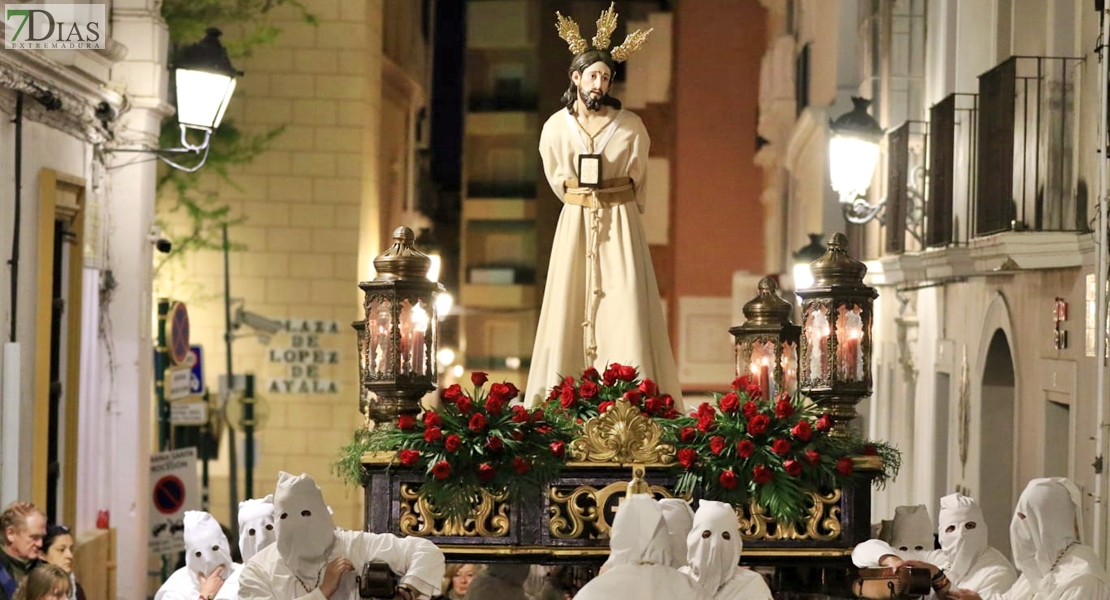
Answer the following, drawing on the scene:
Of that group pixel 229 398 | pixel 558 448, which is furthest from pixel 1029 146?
pixel 229 398

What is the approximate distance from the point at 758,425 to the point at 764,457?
148mm

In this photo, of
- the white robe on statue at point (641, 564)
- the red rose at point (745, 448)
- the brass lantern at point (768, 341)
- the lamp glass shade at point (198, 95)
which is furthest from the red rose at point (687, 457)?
the lamp glass shade at point (198, 95)

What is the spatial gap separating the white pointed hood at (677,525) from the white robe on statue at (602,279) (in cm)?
213

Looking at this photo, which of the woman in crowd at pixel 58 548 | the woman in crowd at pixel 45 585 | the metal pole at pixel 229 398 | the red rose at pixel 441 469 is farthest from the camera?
the metal pole at pixel 229 398

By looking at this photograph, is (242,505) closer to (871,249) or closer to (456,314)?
(871,249)

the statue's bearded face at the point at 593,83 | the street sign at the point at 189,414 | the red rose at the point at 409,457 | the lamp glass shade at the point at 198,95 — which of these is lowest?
the street sign at the point at 189,414

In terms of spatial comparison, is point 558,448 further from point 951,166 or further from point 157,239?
point 157,239

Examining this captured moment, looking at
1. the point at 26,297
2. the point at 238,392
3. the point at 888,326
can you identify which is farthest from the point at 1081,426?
the point at 238,392

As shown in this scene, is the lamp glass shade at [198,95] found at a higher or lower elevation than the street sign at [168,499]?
higher

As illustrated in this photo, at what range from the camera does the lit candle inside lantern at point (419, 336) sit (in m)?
9.13

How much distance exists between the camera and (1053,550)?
8.22 meters

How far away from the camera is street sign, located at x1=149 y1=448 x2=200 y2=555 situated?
51.6 ft

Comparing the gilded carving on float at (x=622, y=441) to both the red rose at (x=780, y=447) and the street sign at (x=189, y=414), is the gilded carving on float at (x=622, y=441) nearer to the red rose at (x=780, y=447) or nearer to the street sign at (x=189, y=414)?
the red rose at (x=780, y=447)

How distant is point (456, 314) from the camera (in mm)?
36812
